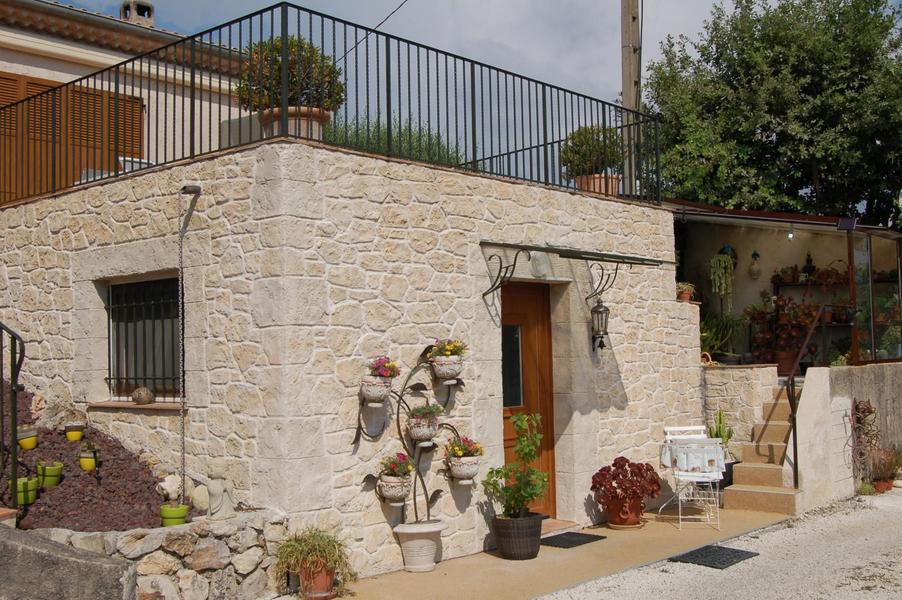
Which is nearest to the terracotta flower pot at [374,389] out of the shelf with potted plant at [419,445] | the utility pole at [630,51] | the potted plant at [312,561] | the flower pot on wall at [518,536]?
the shelf with potted plant at [419,445]

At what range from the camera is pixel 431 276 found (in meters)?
7.71

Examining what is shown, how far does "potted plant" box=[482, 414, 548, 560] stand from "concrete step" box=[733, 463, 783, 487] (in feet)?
10.8

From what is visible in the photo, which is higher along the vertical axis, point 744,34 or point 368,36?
point 744,34

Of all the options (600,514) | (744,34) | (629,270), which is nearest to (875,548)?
(600,514)

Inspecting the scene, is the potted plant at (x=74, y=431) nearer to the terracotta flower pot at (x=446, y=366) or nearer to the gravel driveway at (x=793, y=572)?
the terracotta flower pot at (x=446, y=366)

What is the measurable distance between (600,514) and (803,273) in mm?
5905

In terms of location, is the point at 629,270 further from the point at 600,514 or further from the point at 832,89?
the point at 832,89

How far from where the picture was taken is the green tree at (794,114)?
15.3 m

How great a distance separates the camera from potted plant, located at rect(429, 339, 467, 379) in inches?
293

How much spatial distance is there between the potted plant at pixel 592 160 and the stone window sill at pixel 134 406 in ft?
14.9

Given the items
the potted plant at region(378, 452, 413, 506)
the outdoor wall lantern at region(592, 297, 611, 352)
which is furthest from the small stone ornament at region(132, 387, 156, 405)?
the outdoor wall lantern at region(592, 297, 611, 352)

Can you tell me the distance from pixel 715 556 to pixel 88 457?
524cm

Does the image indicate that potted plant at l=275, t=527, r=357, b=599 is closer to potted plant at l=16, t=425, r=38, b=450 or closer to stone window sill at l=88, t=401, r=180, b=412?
stone window sill at l=88, t=401, r=180, b=412

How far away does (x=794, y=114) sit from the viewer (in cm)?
1562
